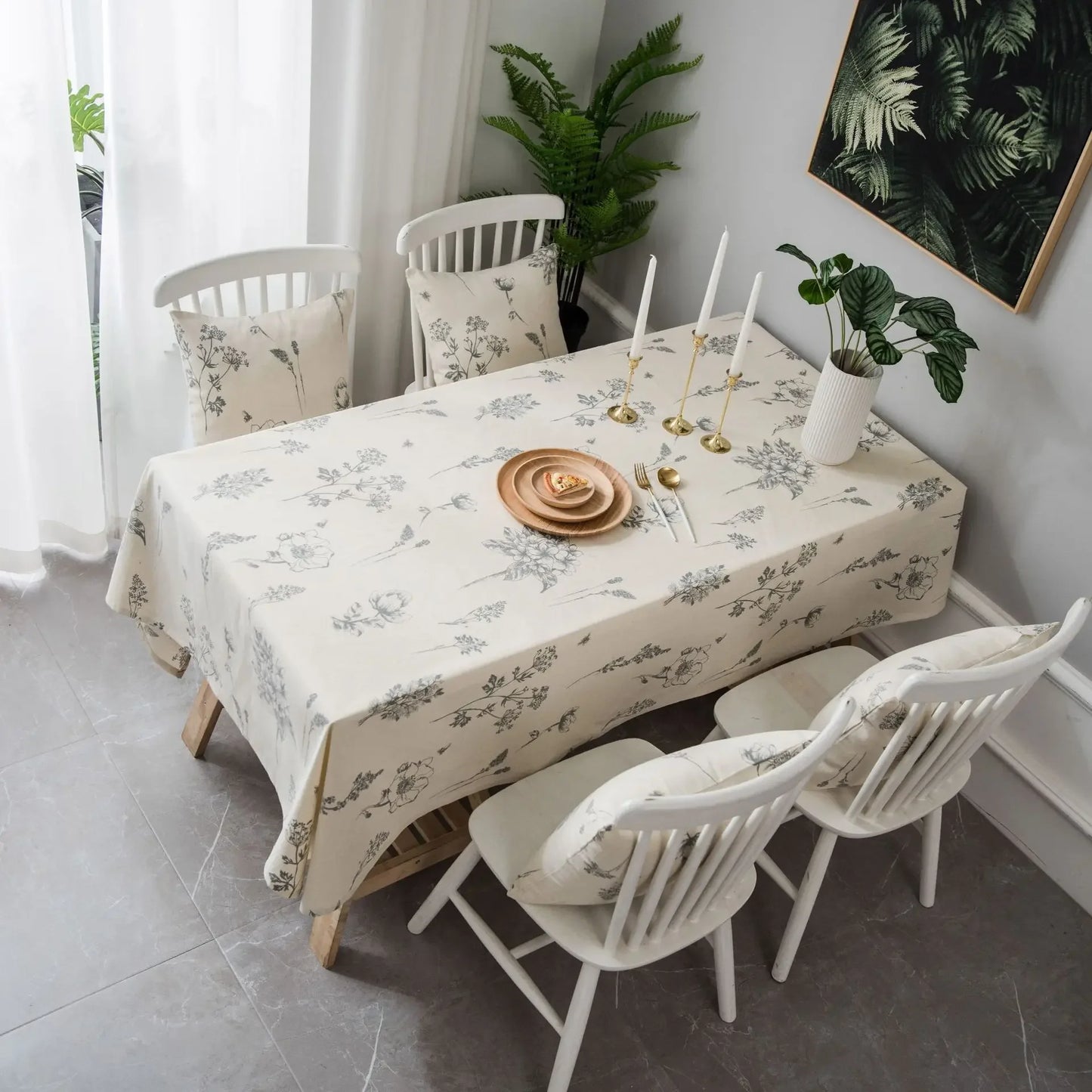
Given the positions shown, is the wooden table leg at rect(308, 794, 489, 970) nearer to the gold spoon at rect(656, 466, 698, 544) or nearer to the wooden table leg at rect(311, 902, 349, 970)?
the wooden table leg at rect(311, 902, 349, 970)

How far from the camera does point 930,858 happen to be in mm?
2293

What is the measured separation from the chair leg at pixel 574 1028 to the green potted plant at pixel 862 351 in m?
1.13

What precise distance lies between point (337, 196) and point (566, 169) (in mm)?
598

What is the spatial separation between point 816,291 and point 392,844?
1.33 metres

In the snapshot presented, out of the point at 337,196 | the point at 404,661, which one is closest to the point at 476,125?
the point at 337,196

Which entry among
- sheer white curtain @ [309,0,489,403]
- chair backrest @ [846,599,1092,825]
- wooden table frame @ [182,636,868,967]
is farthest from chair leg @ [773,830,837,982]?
sheer white curtain @ [309,0,489,403]

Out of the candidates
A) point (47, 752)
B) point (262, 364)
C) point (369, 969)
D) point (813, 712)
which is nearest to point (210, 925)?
point (369, 969)

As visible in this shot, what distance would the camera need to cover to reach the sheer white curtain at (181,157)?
2.27 meters

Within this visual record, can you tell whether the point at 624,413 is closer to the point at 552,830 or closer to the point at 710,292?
the point at 710,292

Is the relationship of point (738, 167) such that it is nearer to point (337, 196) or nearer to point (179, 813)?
point (337, 196)

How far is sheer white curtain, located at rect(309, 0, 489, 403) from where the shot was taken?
98.1 inches

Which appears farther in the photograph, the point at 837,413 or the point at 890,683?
the point at 837,413

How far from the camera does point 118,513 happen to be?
285 centimetres

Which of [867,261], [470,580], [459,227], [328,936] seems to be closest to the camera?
[470,580]
